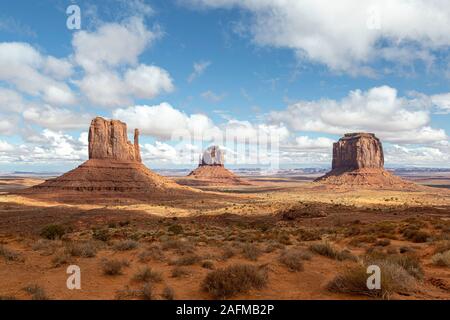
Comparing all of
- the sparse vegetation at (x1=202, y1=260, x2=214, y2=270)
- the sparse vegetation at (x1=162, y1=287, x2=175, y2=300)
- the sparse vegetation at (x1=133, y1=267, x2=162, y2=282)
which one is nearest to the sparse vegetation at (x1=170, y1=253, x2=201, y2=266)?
the sparse vegetation at (x1=202, y1=260, x2=214, y2=270)

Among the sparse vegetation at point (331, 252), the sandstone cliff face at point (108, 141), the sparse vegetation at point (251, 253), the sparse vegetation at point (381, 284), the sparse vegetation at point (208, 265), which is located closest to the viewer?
the sparse vegetation at point (381, 284)

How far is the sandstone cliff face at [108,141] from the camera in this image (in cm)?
9456

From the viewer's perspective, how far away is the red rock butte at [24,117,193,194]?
79812 millimetres

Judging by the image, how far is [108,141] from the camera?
96.2 meters

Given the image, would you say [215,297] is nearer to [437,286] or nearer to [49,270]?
[437,286]

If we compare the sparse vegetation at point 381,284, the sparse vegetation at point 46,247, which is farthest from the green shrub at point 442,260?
the sparse vegetation at point 46,247

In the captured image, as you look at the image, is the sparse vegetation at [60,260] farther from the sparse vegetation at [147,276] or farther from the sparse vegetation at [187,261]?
the sparse vegetation at [147,276]

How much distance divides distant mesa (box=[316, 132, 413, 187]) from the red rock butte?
261 feet

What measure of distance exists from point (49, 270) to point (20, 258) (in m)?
2.73

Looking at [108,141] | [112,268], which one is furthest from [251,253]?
[108,141]

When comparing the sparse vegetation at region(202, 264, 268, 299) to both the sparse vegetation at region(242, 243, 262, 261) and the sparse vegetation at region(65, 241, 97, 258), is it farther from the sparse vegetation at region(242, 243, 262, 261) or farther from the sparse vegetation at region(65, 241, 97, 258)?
the sparse vegetation at region(65, 241, 97, 258)

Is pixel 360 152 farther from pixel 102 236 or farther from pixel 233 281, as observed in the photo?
pixel 233 281

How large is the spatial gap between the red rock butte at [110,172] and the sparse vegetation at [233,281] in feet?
251

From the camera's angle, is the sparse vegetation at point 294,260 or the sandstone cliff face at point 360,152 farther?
the sandstone cliff face at point 360,152
